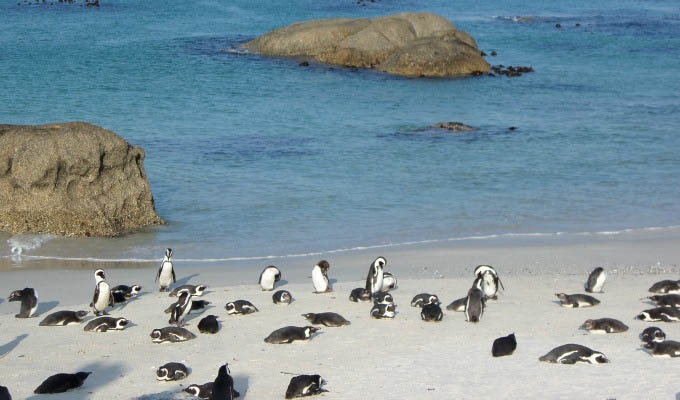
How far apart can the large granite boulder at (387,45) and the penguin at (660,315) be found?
30.0 metres

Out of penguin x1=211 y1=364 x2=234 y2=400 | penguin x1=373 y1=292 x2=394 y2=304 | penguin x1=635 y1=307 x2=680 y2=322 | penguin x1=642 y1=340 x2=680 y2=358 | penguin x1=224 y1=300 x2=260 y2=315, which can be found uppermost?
penguin x1=211 y1=364 x2=234 y2=400

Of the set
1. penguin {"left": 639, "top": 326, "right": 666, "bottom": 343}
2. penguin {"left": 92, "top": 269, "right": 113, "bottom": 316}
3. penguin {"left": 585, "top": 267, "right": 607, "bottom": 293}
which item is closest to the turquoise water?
penguin {"left": 92, "top": 269, "right": 113, "bottom": 316}

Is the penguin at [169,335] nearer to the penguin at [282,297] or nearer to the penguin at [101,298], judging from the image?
the penguin at [101,298]

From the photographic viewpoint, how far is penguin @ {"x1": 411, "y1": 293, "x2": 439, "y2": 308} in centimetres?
1422

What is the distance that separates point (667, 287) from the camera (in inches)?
581

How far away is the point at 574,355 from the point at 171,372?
4402 millimetres

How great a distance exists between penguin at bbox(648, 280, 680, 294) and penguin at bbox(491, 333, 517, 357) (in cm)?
384

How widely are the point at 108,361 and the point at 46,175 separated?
27.5 feet

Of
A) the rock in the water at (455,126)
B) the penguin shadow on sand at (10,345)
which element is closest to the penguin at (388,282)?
the penguin shadow on sand at (10,345)

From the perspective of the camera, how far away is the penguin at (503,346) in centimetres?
1183

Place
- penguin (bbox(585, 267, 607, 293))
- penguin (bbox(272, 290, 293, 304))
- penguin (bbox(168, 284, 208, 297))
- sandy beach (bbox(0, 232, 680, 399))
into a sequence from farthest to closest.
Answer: penguin (bbox(168, 284, 208, 297))
penguin (bbox(585, 267, 607, 293))
penguin (bbox(272, 290, 293, 304))
sandy beach (bbox(0, 232, 680, 399))

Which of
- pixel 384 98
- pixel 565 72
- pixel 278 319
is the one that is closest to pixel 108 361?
pixel 278 319

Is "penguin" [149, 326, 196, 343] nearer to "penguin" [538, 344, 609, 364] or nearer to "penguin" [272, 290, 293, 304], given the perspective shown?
"penguin" [272, 290, 293, 304]

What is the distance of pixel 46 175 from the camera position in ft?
63.9
